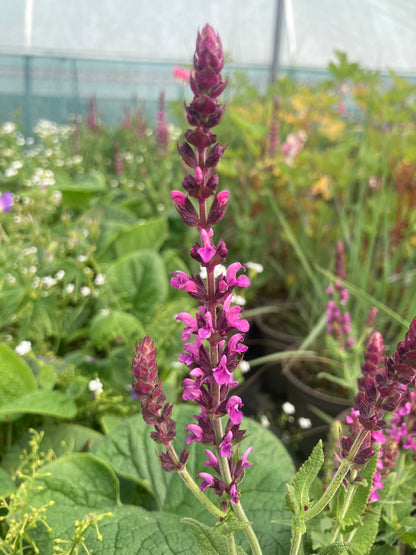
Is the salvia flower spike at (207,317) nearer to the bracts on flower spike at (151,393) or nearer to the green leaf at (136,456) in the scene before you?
the bracts on flower spike at (151,393)

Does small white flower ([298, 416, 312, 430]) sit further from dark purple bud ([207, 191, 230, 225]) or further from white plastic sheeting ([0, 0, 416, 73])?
white plastic sheeting ([0, 0, 416, 73])

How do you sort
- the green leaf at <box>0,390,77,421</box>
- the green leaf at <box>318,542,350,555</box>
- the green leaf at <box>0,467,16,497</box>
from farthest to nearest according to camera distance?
the green leaf at <box>0,390,77,421</box>
the green leaf at <box>0,467,16,497</box>
the green leaf at <box>318,542,350,555</box>

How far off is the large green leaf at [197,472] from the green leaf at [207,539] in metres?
0.22

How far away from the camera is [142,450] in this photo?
91 centimetres

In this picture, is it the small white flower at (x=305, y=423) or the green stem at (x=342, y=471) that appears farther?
the small white flower at (x=305, y=423)

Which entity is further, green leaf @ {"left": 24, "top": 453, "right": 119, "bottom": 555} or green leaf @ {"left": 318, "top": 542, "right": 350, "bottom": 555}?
green leaf @ {"left": 24, "top": 453, "right": 119, "bottom": 555}

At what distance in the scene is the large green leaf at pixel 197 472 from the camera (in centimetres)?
73

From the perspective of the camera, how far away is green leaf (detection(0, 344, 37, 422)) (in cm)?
106

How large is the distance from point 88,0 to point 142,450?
516cm

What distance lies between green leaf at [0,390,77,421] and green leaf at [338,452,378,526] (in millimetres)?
633

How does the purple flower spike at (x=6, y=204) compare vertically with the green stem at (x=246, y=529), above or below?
above

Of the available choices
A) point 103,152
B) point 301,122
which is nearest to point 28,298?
point 301,122

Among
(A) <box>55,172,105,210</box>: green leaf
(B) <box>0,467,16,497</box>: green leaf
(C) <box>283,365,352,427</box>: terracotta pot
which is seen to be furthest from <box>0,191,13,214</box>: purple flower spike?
(C) <box>283,365,352,427</box>: terracotta pot

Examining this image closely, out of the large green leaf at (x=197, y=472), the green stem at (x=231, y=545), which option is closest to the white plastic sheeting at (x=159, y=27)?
the large green leaf at (x=197, y=472)
